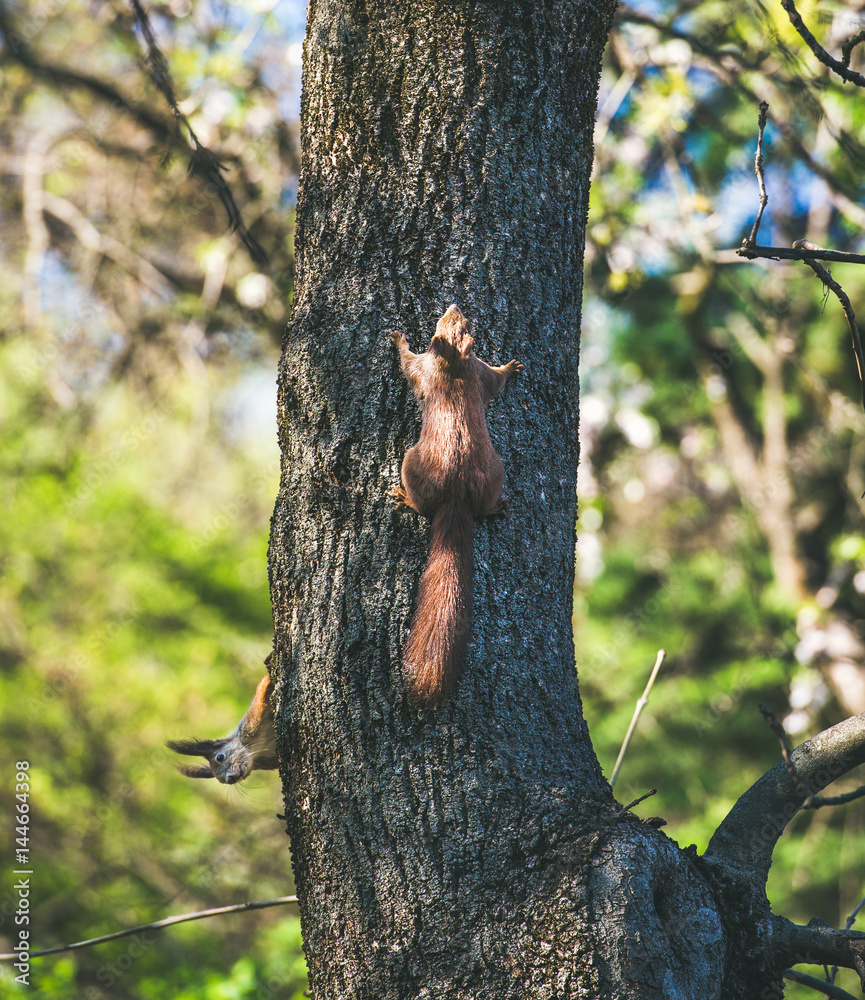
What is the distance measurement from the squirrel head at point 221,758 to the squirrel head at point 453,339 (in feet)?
3.27

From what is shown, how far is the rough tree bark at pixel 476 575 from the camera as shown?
3.66 feet

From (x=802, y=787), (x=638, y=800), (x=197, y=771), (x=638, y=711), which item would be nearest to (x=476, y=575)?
→ (x=638, y=800)

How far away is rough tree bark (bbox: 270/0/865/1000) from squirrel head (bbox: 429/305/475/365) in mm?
21

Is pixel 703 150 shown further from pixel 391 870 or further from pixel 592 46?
pixel 391 870

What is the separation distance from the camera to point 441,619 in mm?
1205

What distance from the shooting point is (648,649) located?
6.34m

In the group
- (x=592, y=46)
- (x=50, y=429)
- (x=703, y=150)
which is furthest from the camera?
(x=703, y=150)

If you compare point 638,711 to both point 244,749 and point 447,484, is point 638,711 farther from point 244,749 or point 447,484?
point 244,749

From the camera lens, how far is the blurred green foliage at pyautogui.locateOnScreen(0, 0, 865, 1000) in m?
5.09

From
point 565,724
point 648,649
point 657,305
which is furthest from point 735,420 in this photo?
point 565,724

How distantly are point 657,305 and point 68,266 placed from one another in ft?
14.4

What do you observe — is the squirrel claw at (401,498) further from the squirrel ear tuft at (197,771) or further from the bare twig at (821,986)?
the bare twig at (821,986)

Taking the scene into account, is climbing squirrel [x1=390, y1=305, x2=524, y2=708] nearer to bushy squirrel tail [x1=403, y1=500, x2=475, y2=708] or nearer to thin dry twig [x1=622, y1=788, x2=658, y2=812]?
bushy squirrel tail [x1=403, y1=500, x2=475, y2=708]

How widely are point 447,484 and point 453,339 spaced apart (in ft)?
0.93
